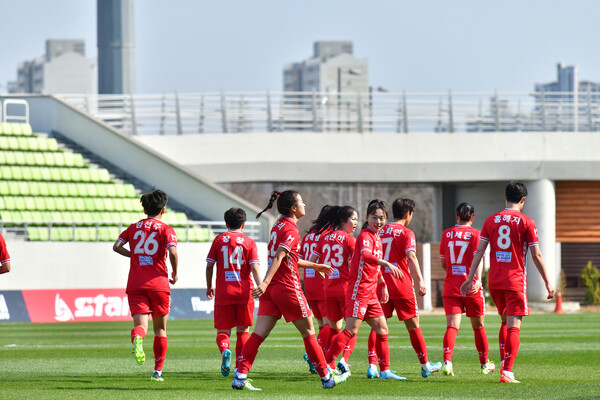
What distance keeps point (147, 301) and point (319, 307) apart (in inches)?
89.9

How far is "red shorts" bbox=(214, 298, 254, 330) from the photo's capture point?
10750 millimetres

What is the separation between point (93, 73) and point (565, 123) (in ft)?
301

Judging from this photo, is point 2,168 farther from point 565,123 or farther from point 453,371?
point 453,371

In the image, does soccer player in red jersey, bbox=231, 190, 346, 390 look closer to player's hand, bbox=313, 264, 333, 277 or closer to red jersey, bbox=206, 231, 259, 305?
player's hand, bbox=313, 264, 333, 277

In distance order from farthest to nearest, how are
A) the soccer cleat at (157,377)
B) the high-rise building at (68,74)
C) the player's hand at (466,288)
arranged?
the high-rise building at (68,74) < the soccer cleat at (157,377) < the player's hand at (466,288)

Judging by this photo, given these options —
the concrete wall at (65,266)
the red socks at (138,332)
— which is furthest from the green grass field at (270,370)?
the concrete wall at (65,266)

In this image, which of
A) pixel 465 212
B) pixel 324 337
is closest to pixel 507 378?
pixel 465 212

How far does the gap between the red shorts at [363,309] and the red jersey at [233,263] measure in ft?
3.48

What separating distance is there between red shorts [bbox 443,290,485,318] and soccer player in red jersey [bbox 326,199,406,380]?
3.21ft

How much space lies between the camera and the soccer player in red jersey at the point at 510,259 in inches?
400

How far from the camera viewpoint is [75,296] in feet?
81.5

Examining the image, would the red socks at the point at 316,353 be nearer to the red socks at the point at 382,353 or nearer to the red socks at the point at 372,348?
the red socks at the point at 382,353

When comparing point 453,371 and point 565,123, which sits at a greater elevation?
point 565,123

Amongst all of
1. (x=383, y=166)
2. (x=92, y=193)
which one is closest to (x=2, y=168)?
(x=92, y=193)
